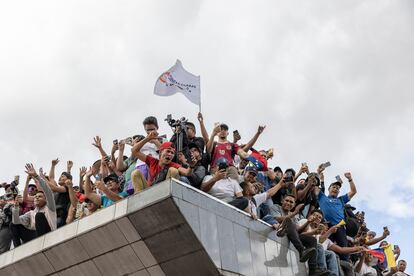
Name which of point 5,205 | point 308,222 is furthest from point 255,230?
point 5,205

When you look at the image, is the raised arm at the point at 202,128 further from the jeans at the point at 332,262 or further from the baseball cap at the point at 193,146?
the jeans at the point at 332,262

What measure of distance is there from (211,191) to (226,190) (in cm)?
29

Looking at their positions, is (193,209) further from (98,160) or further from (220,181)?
(98,160)

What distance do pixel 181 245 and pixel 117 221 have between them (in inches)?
47.1

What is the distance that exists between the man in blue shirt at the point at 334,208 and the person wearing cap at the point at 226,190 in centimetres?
385

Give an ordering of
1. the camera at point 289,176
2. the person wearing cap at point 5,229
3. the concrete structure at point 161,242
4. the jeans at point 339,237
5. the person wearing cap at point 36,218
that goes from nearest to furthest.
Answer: the concrete structure at point 161,242 < the person wearing cap at point 36,218 < the person wearing cap at point 5,229 < the jeans at point 339,237 < the camera at point 289,176

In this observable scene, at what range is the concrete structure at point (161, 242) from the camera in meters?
9.67

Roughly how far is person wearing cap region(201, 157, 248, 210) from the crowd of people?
0.02 meters

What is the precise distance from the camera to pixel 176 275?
9891 mm

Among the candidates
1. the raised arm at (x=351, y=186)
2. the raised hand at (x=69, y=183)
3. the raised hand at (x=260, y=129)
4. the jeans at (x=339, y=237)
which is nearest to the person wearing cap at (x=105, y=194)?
the raised hand at (x=69, y=183)

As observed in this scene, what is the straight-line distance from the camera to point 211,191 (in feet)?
37.2

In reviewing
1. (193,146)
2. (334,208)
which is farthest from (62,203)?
(334,208)

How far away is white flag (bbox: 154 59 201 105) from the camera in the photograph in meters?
14.5

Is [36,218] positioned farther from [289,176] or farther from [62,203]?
[289,176]
